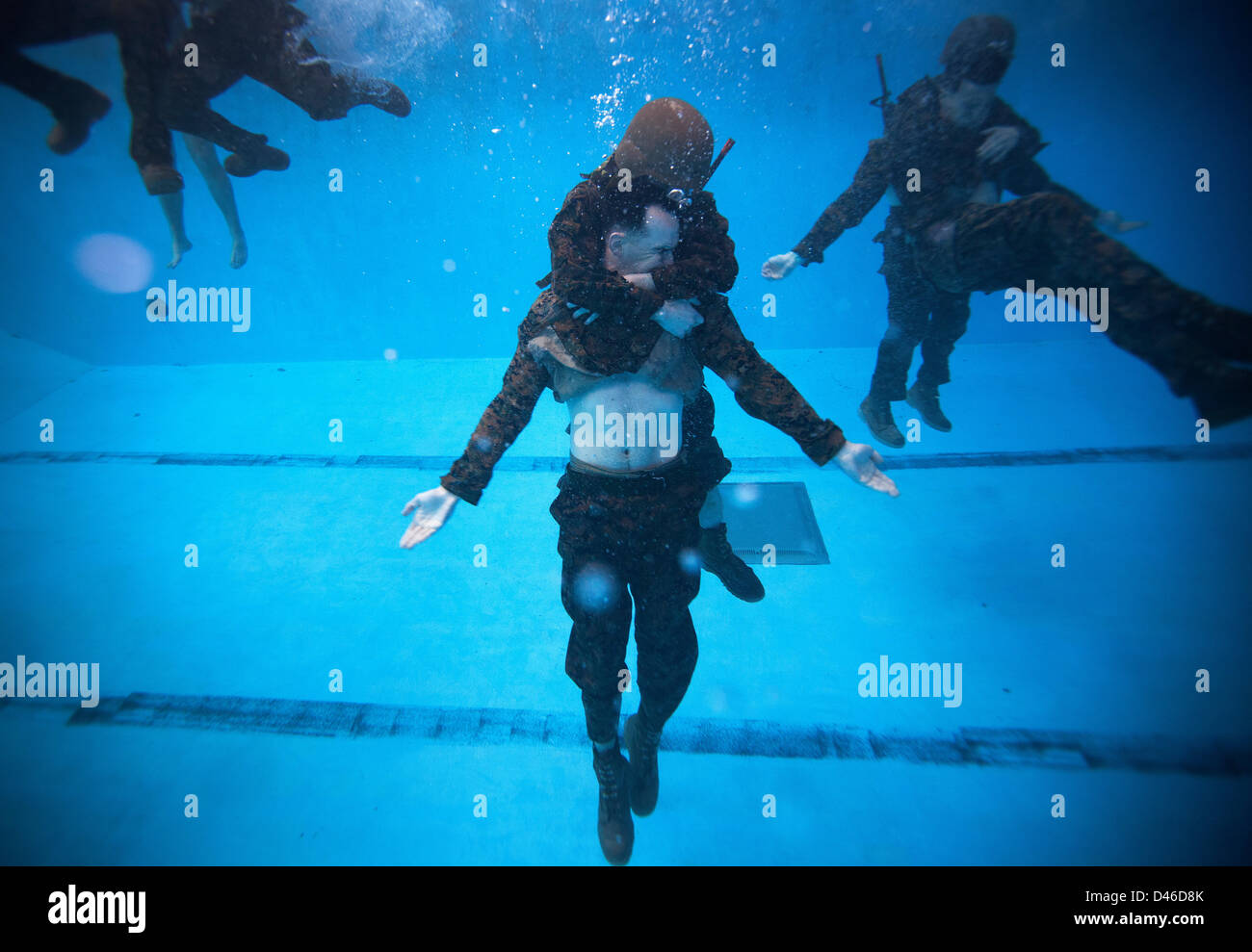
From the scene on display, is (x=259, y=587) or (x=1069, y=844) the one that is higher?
(x=259, y=587)

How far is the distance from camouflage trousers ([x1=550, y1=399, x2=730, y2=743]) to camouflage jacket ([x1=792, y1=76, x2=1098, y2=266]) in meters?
2.03

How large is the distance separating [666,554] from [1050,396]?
451 cm

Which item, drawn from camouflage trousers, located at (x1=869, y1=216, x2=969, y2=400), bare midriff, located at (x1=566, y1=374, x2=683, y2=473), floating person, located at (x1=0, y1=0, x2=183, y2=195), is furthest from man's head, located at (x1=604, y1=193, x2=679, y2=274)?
floating person, located at (x1=0, y1=0, x2=183, y2=195)

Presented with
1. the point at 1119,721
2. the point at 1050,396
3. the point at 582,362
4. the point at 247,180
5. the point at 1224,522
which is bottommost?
the point at 1119,721

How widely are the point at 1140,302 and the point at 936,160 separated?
1.38 metres

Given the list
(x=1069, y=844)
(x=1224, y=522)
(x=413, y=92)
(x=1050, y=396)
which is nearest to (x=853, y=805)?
(x=1069, y=844)

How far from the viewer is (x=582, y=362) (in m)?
1.39

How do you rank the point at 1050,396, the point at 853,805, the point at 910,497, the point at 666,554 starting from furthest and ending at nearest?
the point at 1050,396 → the point at 910,497 → the point at 853,805 → the point at 666,554

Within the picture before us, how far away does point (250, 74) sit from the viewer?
2639 millimetres

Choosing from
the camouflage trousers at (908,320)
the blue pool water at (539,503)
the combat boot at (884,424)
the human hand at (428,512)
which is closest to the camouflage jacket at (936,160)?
the camouflage trousers at (908,320)

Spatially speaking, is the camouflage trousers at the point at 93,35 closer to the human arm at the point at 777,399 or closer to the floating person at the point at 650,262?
the floating person at the point at 650,262

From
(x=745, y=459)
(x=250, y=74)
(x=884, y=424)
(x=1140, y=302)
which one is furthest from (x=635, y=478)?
(x=250, y=74)

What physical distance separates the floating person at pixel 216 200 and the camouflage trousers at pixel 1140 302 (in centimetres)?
385
